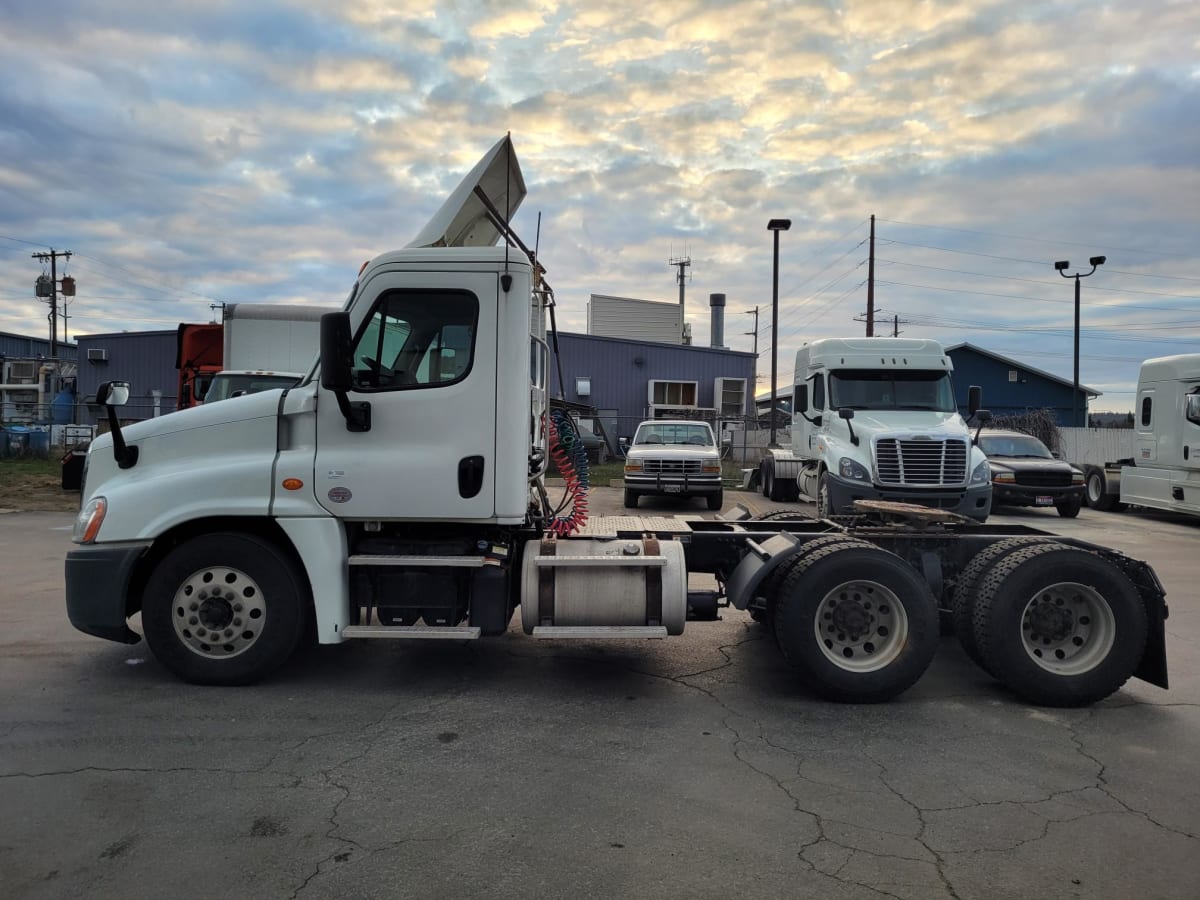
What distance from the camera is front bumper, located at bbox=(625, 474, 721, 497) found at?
52.0 feet

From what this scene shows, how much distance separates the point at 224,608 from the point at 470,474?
70.8 inches

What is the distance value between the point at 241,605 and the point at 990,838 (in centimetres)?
439

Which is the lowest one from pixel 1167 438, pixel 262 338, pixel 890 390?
pixel 1167 438

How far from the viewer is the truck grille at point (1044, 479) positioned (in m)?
16.8

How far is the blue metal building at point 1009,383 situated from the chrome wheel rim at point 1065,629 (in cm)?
4220

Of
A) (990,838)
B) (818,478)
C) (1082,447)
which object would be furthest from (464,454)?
(1082,447)

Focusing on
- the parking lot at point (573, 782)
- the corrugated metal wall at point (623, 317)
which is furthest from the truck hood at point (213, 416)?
the corrugated metal wall at point (623, 317)

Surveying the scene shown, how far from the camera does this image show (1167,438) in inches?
596

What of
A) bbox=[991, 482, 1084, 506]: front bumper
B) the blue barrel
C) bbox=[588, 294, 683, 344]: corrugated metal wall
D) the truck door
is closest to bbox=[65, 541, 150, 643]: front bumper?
the truck door

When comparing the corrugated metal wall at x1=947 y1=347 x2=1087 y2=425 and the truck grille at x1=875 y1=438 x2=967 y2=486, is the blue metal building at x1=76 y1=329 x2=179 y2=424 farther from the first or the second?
the corrugated metal wall at x1=947 y1=347 x2=1087 y2=425

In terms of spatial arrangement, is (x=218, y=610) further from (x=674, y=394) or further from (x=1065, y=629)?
(x=674, y=394)

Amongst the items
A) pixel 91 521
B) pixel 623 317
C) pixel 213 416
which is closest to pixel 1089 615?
pixel 213 416

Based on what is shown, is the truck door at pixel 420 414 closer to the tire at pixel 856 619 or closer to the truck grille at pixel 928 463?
the tire at pixel 856 619

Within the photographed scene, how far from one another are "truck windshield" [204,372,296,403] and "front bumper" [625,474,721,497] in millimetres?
6845
